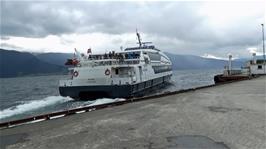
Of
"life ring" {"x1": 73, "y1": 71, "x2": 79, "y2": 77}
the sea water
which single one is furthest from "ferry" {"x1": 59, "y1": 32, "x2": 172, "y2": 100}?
the sea water

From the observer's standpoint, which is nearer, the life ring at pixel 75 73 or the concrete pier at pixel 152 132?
the concrete pier at pixel 152 132

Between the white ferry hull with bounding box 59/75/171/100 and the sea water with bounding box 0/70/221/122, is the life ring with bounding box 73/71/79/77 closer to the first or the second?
the white ferry hull with bounding box 59/75/171/100

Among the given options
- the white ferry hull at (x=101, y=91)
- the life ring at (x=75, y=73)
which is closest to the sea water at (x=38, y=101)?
the white ferry hull at (x=101, y=91)

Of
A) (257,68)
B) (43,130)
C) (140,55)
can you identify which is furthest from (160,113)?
(257,68)

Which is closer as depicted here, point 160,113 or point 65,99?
point 160,113

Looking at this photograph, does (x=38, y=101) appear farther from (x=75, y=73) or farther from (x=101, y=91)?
(x=101, y=91)

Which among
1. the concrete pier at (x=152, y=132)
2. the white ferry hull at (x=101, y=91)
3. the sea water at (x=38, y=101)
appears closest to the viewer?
the concrete pier at (x=152, y=132)

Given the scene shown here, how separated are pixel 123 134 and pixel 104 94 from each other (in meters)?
21.6

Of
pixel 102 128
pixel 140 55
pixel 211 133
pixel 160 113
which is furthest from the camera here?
pixel 140 55

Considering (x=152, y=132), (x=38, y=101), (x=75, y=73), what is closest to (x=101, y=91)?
(x=75, y=73)

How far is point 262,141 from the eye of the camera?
727 centimetres

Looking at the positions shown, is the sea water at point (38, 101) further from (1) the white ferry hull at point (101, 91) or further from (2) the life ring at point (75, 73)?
(2) the life ring at point (75, 73)

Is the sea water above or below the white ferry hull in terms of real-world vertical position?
below

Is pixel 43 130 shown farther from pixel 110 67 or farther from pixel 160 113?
pixel 110 67
